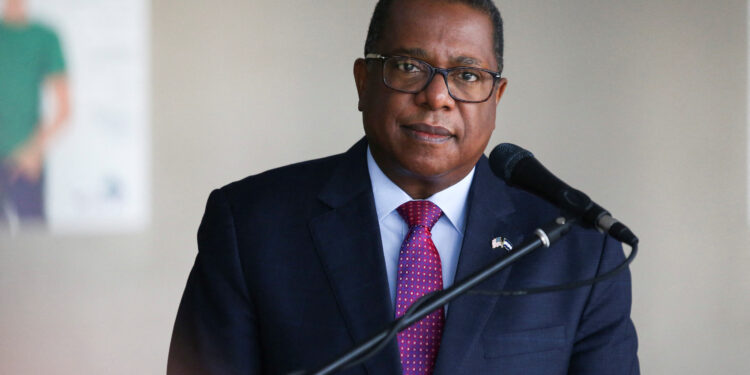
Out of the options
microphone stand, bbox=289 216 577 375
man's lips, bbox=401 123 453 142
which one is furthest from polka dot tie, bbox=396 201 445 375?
microphone stand, bbox=289 216 577 375

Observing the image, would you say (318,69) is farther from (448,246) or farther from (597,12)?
(448,246)

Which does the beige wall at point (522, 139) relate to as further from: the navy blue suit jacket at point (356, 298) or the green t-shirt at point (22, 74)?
the navy blue suit jacket at point (356, 298)

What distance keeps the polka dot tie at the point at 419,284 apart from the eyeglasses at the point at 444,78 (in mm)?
251

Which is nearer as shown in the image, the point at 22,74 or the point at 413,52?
the point at 413,52

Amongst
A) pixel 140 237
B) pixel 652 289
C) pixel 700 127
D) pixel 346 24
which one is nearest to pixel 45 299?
pixel 140 237

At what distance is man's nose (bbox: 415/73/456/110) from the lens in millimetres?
1560

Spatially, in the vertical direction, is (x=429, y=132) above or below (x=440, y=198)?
above

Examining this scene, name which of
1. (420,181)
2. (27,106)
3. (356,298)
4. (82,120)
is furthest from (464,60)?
(27,106)

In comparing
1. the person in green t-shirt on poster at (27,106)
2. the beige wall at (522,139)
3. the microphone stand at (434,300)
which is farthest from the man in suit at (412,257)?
the person in green t-shirt on poster at (27,106)

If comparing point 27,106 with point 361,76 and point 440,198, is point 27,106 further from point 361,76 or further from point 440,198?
point 440,198

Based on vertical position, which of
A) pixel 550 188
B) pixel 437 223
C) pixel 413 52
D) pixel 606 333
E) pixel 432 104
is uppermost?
pixel 413 52

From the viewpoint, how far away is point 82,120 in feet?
12.2

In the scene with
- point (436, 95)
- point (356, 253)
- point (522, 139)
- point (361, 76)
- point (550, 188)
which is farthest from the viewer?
point (522, 139)

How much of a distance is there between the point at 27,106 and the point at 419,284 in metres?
2.80
